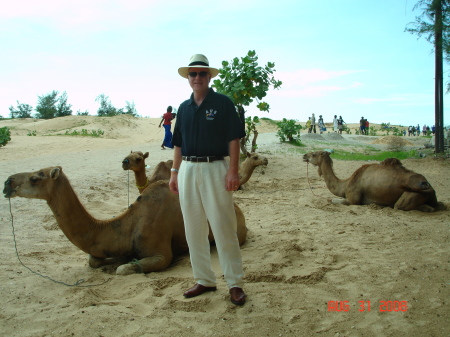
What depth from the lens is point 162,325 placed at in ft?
12.6

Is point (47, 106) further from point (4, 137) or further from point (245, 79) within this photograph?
point (245, 79)

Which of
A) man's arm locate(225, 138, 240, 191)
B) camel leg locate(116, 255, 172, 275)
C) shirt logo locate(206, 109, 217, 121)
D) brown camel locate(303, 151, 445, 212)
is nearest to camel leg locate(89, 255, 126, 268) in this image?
camel leg locate(116, 255, 172, 275)

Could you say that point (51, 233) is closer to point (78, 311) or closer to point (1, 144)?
point (78, 311)

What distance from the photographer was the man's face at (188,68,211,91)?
4.23 meters

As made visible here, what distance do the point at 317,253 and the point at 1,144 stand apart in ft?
69.4

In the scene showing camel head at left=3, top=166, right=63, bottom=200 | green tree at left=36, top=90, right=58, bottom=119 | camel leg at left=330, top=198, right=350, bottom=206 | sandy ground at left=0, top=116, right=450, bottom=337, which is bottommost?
sandy ground at left=0, top=116, right=450, bottom=337

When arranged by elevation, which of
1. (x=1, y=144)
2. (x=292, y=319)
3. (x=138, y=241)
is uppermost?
(x=1, y=144)

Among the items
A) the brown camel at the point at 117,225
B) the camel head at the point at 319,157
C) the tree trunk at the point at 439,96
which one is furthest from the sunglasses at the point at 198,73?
the tree trunk at the point at 439,96

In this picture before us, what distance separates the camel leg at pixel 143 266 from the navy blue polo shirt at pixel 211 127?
1.88 meters

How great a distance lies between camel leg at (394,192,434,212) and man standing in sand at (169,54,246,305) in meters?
5.89

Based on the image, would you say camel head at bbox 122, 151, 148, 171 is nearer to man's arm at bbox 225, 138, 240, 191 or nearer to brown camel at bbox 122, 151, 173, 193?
brown camel at bbox 122, 151, 173, 193

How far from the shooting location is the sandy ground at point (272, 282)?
3.83m

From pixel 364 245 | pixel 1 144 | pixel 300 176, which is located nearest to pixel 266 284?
pixel 364 245

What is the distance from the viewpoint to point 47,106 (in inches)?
1777
